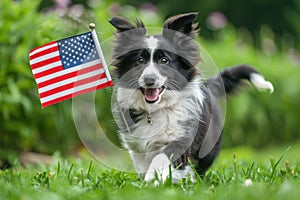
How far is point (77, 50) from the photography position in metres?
4.81

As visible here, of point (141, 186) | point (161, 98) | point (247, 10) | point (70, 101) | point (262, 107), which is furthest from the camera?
point (247, 10)

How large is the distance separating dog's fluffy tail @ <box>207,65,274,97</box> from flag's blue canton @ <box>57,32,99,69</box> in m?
1.19

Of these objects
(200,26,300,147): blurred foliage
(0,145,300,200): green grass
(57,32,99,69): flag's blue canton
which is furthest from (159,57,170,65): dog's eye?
(200,26,300,147): blurred foliage

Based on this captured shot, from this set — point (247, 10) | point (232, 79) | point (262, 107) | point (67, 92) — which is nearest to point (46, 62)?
point (67, 92)

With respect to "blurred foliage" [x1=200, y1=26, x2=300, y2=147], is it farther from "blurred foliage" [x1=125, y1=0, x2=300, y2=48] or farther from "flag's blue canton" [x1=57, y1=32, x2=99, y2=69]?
"blurred foliage" [x1=125, y1=0, x2=300, y2=48]

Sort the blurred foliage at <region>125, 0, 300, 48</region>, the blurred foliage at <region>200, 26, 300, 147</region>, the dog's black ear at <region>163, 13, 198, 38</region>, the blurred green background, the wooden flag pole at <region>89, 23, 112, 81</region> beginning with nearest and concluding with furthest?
the dog's black ear at <region>163, 13, 198, 38</region>
the wooden flag pole at <region>89, 23, 112, 81</region>
the blurred green background
the blurred foliage at <region>200, 26, 300, 147</region>
the blurred foliage at <region>125, 0, 300, 48</region>

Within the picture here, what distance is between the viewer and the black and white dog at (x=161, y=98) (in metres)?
4.44

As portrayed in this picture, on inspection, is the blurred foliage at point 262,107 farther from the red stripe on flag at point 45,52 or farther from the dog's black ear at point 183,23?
the red stripe on flag at point 45,52

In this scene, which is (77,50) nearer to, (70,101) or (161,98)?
(161,98)

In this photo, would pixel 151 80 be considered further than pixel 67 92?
No

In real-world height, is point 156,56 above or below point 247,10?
above

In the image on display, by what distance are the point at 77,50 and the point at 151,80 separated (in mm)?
825

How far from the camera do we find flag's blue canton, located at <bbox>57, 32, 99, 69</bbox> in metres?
4.80

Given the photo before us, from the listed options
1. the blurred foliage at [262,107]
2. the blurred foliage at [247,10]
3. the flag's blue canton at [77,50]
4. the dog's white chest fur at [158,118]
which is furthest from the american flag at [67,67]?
the blurred foliage at [247,10]
